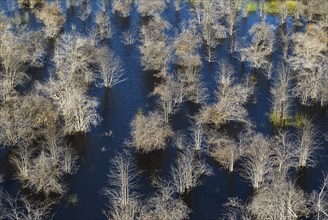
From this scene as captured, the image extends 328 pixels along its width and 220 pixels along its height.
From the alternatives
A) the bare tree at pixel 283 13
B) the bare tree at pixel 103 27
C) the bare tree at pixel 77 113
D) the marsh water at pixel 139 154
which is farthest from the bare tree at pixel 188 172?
the bare tree at pixel 283 13

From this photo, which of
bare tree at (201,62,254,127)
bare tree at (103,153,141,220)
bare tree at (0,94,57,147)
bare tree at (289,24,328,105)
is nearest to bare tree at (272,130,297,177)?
bare tree at (201,62,254,127)

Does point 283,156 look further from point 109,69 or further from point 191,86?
point 109,69

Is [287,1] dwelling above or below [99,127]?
above

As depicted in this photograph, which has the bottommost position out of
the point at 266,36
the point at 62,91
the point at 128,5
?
the point at 62,91

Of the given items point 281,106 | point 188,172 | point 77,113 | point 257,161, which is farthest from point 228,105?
point 77,113

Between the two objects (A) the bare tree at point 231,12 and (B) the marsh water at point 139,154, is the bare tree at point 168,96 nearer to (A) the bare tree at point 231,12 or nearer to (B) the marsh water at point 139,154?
(B) the marsh water at point 139,154

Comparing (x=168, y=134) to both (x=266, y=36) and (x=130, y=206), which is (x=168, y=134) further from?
(x=266, y=36)

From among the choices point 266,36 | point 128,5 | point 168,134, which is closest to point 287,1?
point 266,36
